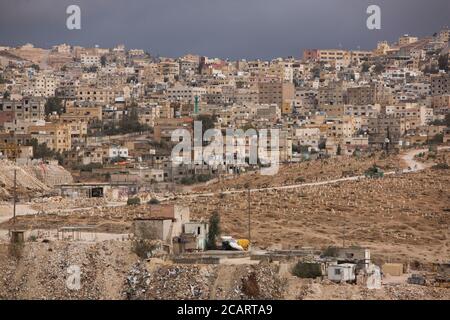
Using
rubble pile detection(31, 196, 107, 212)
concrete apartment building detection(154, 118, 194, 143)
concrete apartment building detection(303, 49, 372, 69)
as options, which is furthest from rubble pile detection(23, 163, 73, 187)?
concrete apartment building detection(303, 49, 372, 69)

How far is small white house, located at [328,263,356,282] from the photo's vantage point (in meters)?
21.1

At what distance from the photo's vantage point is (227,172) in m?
44.8

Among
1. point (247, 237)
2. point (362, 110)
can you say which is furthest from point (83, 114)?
point (247, 237)

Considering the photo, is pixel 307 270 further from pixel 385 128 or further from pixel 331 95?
pixel 331 95

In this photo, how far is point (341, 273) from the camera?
2120 cm

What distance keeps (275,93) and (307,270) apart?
54326 millimetres

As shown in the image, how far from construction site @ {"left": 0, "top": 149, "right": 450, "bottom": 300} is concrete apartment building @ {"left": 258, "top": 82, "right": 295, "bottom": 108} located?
31.6 metres

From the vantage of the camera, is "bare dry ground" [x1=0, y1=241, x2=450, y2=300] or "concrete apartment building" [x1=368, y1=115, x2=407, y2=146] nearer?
"bare dry ground" [x1=0, y1=241, x2=450, y2=300]

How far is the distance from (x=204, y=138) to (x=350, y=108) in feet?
53.6

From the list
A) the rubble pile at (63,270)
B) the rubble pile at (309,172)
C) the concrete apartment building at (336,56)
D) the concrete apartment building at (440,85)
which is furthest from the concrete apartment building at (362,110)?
the rubble pile at (63,270)

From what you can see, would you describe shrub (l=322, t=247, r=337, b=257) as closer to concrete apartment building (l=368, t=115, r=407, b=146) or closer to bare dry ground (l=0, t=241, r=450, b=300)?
bare dry ground (l=0, t=241, r=450, b=300)

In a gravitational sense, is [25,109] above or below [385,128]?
above

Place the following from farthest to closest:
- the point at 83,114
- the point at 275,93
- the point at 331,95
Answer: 1. the point at 331,95
2. the point at 275,93
3. the point at 83,114
